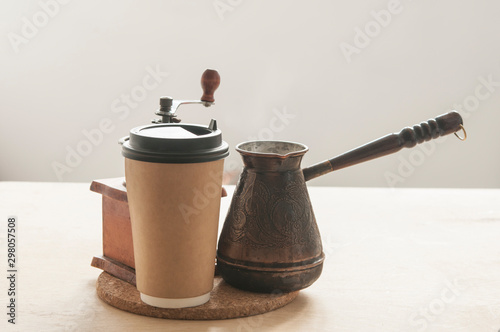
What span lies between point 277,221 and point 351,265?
11.3 inches

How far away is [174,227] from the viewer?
0.81m

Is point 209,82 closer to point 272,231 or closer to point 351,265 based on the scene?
point 272,231

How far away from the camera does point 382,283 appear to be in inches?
39.9

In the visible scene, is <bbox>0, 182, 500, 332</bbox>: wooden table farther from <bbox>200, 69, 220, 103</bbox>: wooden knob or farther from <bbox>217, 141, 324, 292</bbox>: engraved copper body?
<bbox>200, 69, 220, 103</bbox>: wooden knob

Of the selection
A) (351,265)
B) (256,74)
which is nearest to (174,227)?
(351,265)

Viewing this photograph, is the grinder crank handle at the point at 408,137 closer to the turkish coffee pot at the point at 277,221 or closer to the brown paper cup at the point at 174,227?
the turkish coffee pot at the point at 277,221

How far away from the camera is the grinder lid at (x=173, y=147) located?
2.57ft

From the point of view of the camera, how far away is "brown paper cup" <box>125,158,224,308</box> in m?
0.79

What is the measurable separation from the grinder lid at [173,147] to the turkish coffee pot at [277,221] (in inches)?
3.8

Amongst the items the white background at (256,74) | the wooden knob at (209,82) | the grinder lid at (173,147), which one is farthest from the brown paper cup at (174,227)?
the white background at (256,74)

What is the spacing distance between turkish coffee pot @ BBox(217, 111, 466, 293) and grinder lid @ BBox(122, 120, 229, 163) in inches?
3.8

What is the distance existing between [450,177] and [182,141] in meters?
2.27

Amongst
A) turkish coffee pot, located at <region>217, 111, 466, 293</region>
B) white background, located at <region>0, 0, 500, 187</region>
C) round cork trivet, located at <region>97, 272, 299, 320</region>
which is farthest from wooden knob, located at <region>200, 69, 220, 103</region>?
white background, located at <region>0, 0, 500, 187</region>

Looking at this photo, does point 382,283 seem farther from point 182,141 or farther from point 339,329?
point 182,141
